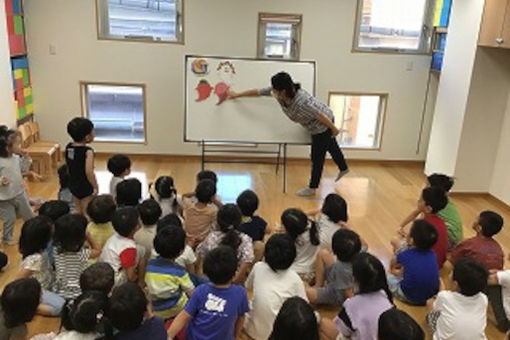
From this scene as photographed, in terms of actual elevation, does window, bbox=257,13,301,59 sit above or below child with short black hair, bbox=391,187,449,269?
above

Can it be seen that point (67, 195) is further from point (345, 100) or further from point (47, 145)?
point (345, 100)

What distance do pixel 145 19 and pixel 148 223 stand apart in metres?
3.37

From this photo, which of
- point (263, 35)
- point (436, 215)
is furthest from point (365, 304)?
point (263, 35)

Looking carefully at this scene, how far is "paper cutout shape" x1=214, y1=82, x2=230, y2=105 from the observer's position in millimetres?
4914

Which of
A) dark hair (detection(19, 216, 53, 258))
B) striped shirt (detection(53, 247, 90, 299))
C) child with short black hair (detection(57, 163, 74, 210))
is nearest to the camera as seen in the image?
dark hair (detection(19, 216, 53, 258))

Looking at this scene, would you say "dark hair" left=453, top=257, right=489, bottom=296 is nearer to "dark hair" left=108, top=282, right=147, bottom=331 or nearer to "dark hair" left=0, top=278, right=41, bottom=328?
"dark hair" left=108, top=282, right=147, bottom=331

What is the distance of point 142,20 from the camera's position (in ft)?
18.2

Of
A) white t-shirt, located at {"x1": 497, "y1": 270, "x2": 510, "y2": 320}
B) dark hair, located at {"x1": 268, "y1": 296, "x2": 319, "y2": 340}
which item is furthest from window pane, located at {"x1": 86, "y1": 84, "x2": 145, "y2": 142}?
dark hair, located at {"x1": 268, "y1": 296, "x2": 319, "y2": 340}

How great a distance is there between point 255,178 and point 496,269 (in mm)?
2853

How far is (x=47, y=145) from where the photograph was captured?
525cm

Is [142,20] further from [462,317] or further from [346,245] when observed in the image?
[462,317]

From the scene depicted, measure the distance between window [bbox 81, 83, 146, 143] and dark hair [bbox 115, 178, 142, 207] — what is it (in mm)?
2685

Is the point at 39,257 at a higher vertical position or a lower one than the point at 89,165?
lower

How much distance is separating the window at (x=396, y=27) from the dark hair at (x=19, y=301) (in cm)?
468
